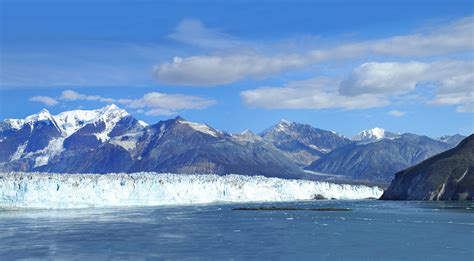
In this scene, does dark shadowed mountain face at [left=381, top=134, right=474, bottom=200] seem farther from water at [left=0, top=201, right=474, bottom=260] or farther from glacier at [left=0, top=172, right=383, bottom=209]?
water at [left=0, top=201, right=474, bottom=260]

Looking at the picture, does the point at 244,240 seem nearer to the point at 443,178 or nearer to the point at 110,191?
the point at 110,191

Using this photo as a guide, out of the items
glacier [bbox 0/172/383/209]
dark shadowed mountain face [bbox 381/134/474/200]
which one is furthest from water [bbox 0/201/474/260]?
dark shadowed mountain face [bbox 381/134/474/200]

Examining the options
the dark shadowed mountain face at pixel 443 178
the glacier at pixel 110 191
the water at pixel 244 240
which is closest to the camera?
the water at pixel 244 240

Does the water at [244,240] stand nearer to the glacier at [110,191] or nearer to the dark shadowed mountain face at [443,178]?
the glacier at [110,191]

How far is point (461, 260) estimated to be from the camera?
143 feet

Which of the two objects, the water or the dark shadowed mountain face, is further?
the dark shadowed mountain face

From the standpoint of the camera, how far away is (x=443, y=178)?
170 meters

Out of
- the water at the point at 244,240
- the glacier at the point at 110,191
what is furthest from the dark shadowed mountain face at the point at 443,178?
the water at the point at 244,240

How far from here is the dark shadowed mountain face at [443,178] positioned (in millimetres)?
165250

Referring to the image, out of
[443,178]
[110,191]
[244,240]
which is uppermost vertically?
[443,178]

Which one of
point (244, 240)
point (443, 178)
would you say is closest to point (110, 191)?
point (244, 240)

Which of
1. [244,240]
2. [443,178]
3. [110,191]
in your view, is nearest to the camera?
[244,240]

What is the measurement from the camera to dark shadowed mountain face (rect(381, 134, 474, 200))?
165m

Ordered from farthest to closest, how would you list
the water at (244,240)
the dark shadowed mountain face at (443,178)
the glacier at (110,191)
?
1. the dark shadowed mountain face at (443,178)
2. the glacier at (110,191)
3. the water at (244,240)
